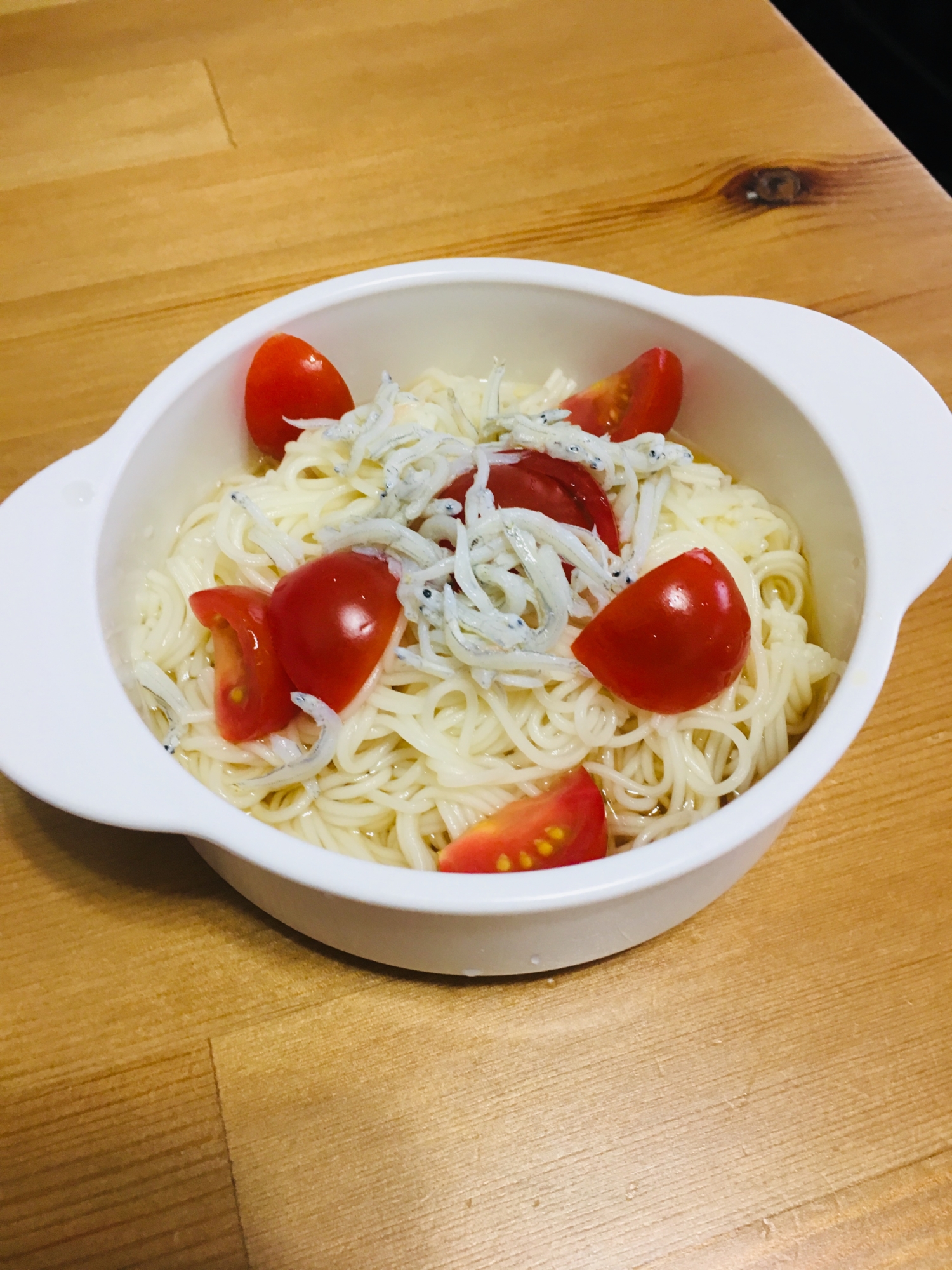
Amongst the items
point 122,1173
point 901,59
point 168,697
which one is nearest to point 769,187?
point 901,59

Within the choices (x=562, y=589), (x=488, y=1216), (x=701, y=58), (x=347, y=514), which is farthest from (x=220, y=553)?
(x=701, y=58)

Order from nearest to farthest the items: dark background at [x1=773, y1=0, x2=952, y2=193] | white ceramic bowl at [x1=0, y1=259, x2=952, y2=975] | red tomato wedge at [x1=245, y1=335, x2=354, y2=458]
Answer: white ceramic bowl at [x1=0, y1=259, x2=952, y2=975] < red tomato wedge at [x1=245, y1=335, x2=354, y2=458] < dark background at [x1=773, y1=0, x2=952, y2=193]

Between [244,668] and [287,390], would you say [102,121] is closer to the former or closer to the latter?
[287,390]

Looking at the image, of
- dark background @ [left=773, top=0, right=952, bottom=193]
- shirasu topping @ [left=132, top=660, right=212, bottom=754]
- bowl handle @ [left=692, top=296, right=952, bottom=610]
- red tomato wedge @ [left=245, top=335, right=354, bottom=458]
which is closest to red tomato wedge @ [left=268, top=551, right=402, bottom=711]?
shirasu topping @ [left=132, top=660, right=212, bottom=754]

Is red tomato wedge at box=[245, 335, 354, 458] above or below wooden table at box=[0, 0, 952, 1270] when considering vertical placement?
above

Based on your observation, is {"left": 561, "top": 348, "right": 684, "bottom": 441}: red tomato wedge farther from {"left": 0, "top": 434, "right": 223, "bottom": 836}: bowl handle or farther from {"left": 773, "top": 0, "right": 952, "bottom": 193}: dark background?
{"left": 773, "top": 0, "right": 952, "bottom": 193}: dark background

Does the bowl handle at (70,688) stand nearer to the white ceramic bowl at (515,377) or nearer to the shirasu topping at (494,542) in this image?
the white ceramic bowl at (515,377)
